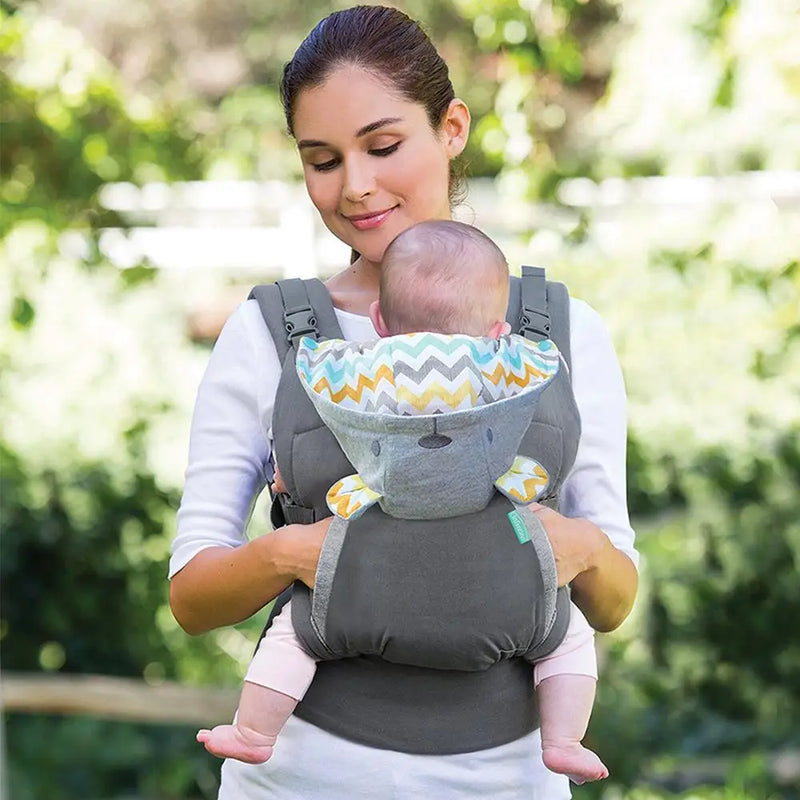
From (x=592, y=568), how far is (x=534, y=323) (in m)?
0.31

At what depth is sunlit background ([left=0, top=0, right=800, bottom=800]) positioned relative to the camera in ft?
15.0

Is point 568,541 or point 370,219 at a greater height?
point 370,219

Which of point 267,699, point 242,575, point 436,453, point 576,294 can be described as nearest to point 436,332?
point 436,453

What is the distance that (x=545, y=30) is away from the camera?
4.89 meters

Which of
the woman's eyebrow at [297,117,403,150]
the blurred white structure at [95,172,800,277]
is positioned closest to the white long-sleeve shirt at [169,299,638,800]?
the woman's eyebrow at [297,117,403,150]

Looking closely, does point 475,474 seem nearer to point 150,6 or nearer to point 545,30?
point 545,30

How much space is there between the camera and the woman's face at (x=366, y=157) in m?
1.93

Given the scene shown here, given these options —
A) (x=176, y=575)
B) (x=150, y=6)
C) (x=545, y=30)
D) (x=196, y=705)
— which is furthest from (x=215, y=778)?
(x=150, y=6)

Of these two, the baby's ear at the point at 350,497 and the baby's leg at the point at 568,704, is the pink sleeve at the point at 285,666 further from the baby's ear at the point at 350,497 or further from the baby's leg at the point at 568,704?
the baby's leg at the point at 568,704

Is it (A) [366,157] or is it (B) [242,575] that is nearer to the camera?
(B) [242,575]

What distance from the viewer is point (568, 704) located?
181 centimetres

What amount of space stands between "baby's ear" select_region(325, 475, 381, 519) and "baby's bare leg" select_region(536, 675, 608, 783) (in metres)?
0.33

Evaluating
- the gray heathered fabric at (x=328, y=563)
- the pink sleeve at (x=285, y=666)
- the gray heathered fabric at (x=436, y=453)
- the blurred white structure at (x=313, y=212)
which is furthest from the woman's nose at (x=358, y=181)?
the blurred white structure at (x=313, y=212)

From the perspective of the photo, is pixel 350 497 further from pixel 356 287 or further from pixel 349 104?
pixel 349 104
